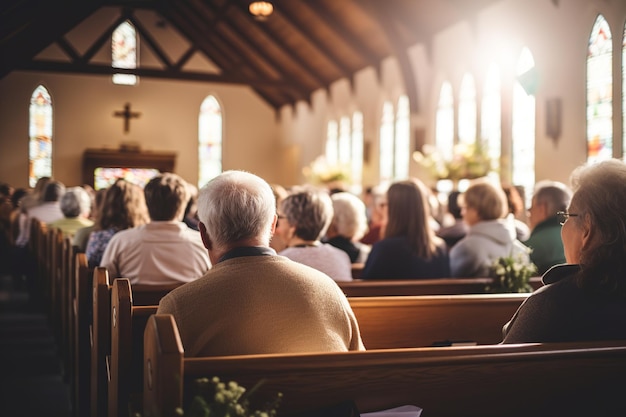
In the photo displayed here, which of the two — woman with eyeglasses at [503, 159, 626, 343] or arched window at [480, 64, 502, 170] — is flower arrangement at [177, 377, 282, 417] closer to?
woman with eyeglasses at [503, 159, 626, 343]

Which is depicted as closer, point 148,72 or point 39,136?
point 148,72

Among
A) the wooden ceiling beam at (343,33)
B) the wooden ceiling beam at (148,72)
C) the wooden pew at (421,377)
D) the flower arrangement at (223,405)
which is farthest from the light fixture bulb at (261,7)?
the flower arrangement at (223,405)

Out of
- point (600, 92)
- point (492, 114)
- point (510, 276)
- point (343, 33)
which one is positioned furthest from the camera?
point (343, 33)

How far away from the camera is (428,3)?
31.9 feet

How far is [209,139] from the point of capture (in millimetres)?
17797

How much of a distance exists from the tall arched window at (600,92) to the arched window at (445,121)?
3169mm

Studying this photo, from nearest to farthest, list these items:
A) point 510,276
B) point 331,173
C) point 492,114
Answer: point 510,276
point 492,114
point 331,173

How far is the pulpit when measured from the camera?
51.8ft

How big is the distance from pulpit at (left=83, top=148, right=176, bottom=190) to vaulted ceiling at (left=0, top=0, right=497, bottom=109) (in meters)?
1.80

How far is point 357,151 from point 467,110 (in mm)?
4275

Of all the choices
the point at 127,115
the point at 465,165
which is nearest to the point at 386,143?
the point at 465,165

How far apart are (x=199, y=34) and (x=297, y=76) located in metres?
2.50

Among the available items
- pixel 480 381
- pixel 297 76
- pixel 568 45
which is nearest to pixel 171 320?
pixel 480 381

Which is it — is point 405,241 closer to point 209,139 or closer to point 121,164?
point 121,164
